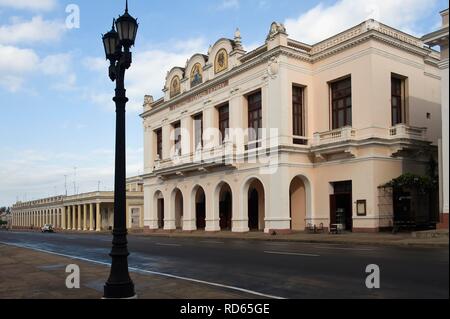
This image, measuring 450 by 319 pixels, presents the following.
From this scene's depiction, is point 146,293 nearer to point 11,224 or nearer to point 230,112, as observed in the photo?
point 230,112

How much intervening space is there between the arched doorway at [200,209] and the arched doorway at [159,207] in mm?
6195

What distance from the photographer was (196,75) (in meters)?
43.3

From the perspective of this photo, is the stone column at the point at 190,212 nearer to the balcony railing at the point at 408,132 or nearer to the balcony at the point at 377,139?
the balcony at the point at 377,139

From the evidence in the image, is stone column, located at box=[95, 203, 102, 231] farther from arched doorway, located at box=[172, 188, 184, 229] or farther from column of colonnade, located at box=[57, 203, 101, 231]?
arched doorway, located at box=[172, 188, 184, 229]

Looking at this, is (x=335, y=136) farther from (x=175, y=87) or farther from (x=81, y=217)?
(x=81, y=217)

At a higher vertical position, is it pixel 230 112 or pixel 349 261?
pixel 230 112

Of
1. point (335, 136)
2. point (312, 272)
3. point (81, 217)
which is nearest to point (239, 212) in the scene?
point (335, 136)

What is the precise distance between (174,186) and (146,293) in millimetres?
36038

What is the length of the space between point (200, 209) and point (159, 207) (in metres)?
7.98

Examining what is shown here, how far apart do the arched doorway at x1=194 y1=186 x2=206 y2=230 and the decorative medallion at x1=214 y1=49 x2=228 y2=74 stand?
1062cm

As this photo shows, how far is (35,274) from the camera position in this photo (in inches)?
535

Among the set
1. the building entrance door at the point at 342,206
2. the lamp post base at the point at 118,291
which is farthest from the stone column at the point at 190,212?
the lamp post base at the point at 118,291

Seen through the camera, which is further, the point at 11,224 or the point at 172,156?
the point at 11,224
